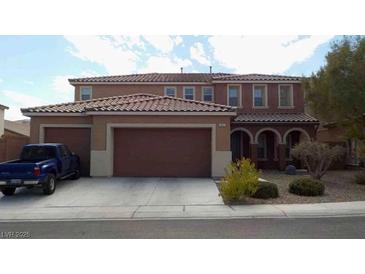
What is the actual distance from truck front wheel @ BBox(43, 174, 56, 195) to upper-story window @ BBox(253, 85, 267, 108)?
591 inches

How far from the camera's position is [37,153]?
12414 mm

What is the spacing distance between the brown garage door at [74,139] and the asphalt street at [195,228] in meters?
7.87

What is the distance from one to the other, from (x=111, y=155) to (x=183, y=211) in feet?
23.4

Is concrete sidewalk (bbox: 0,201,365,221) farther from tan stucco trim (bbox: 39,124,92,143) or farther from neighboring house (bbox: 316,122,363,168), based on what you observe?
neighboring house (bbox: 316,122,363,168)

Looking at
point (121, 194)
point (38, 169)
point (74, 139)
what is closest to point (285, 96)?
point (74, 139)

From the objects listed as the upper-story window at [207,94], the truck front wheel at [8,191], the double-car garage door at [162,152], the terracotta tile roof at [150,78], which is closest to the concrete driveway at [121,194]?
the truck front wheel at [8,191]

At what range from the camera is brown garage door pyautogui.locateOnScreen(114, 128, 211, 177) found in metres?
15.2

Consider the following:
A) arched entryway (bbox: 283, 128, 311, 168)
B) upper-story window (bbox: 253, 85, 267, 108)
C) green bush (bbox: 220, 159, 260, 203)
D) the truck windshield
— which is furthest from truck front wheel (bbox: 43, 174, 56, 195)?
upper-story window (bbox: 253, 85, 267, 108)

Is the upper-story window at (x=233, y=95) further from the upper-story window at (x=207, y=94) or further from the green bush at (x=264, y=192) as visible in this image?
the green bush at (x=264, y=192)

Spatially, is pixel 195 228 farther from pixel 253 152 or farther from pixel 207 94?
pixel 207 94

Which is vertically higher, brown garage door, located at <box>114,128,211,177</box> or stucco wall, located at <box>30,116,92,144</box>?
stucco wall, located at <box>30,116,92,144</box>

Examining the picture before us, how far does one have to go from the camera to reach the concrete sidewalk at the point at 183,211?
838cm

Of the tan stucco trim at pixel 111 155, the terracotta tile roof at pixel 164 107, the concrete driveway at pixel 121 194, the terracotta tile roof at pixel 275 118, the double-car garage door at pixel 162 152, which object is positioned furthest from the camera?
the terracotta tile roof at pixel 275 118

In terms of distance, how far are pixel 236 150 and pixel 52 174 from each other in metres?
13.0
